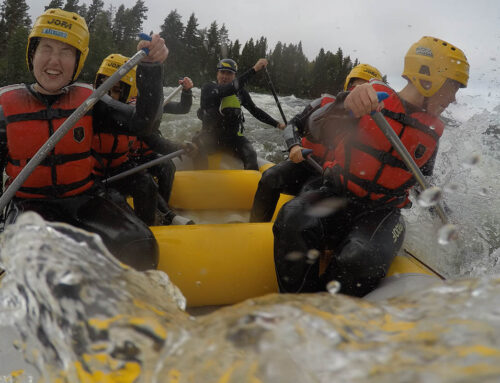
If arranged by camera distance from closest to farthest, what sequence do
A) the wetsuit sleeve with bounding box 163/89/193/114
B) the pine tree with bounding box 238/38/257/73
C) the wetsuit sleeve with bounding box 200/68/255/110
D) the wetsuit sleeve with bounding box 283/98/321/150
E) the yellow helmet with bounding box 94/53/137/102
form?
the wetsuit sleeve with bounding box 283/98/321/150, the yellow helmet with bounding box 94/53/137/102, the wetsuit sleeve with bounding box 200/68/255/110, the wetsuit sleeve with bounding box 163/89/193/114, the pine tree with bounding box 238/38/257/73

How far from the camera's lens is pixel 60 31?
204 centimetres

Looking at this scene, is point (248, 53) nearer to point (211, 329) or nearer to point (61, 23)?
point (61, 23)

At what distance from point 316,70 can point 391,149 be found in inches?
1283

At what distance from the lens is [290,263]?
6.89 ft

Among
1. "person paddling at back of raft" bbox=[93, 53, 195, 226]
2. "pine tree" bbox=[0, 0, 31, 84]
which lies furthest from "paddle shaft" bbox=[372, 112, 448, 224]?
"pine tree" bbox=[0, 0, 31, 84]

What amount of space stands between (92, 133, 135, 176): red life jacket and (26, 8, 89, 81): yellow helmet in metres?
1.04

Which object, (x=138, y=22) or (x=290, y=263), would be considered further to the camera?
(x=138, y=22)

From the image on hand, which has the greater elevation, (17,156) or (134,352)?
(17,156)

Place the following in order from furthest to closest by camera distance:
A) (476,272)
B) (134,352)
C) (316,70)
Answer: (316,70) < (476,272) < (134,352)

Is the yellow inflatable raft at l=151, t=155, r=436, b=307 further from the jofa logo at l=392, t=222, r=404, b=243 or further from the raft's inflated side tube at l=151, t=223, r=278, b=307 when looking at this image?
the jofa logo at l=392, t=222, r=404, b=243

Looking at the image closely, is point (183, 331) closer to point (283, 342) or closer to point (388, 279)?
point (283, 342)

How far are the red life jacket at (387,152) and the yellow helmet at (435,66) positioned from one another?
148 millimetres

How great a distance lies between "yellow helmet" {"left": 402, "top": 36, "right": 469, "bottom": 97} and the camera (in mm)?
2076

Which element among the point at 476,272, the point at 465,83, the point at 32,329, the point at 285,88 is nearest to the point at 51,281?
the point at 32,329
